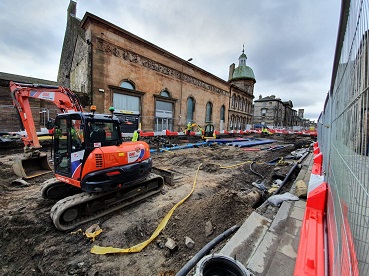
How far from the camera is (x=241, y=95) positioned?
34.5 metres

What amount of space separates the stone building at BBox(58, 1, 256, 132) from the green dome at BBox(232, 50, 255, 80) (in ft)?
52.3

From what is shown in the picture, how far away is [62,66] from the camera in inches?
870

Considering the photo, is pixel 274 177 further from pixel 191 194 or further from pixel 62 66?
pixel 62 66

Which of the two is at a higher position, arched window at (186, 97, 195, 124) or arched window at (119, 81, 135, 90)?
arched window at (119, 81, 135, 90)

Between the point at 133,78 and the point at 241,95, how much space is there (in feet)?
80.6

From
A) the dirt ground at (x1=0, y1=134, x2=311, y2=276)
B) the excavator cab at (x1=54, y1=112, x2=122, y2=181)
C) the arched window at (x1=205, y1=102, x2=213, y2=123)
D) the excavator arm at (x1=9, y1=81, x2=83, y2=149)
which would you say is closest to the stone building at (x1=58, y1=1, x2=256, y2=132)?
the arched window at (x1=205, y1=102, x2=213, y2=123)

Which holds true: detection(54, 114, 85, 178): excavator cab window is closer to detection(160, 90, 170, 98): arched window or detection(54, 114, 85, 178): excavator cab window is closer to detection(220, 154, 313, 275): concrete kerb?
detection(220, 154, 313, 275): concrete kerb

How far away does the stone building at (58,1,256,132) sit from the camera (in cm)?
1385

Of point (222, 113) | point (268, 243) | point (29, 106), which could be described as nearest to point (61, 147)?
point (29, 106)

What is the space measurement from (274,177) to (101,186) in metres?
6.16

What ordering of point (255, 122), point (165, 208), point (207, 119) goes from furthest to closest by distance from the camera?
point (255, 122)
point (207, 119)
point (165, 208)

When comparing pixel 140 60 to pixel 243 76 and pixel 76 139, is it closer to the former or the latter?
pixel 76 139

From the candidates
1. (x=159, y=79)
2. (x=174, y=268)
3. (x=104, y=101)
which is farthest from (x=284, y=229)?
(x=159, y=79)

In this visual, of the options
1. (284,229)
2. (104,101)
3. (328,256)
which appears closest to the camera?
(328,256)
